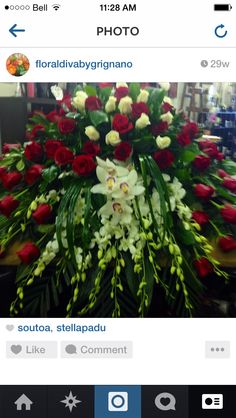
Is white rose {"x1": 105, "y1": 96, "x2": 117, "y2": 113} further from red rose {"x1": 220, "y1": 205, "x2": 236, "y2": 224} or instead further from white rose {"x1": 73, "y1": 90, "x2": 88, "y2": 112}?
red rose {"x1": 220, "y1": 205, "x2": 236, "y2": 224}


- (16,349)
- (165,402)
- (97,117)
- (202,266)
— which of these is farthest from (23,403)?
(97,117)

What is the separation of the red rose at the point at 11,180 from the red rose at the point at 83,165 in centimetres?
11

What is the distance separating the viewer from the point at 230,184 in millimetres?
652

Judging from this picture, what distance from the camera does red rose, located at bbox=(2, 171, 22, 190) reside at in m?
0.65

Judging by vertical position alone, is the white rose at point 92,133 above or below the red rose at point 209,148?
above

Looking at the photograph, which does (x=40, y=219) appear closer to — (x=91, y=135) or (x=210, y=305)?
(x=91, y=135)

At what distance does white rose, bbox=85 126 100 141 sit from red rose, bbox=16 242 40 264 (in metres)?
0.17

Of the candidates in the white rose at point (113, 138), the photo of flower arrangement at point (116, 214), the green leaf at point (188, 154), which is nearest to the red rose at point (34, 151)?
the photo of flower arrangement at point (116, 214)

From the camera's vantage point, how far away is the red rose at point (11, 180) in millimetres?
651

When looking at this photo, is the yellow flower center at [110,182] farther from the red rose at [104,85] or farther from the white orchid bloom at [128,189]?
the red rose at [104,85]

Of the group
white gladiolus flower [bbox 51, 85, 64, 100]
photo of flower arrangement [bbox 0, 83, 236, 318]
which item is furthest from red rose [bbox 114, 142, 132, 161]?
white gladiolus flower [bbox 51, 85, 64, 100]
